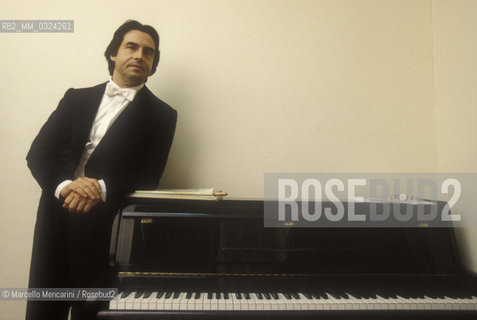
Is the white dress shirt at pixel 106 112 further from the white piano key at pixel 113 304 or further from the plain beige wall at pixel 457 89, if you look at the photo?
the plain beige wall at pixel 457 89

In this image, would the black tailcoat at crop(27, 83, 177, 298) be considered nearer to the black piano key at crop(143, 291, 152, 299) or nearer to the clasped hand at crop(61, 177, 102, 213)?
the clasped hand at crop(61, 177, 102, 213)

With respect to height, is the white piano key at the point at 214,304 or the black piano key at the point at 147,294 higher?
the black piano key at the point at 147,294

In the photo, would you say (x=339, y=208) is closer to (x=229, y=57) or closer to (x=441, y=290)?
(x=441, y=290)

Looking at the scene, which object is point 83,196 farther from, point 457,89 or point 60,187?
point 457,89

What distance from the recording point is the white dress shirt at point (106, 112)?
4.90 feet

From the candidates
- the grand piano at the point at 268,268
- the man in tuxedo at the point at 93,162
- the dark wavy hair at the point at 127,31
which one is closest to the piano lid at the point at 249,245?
the grand piano at the point at 268,268

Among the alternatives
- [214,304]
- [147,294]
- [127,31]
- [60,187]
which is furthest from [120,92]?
[214,304]

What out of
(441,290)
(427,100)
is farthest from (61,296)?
(427,100)

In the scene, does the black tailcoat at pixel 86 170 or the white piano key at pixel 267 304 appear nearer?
the white piano key at pixel 267 304

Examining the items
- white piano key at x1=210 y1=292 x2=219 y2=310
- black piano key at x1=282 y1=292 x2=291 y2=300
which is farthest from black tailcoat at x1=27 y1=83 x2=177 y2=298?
black piano key at x1=282 y1=292 x2=291 y2=300

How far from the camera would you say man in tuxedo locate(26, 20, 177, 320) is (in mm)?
1338

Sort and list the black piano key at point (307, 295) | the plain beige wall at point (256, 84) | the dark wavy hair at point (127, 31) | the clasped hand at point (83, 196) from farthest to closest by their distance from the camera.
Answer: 1. the plain beige wall at point (256, 84)
2. the dark wavy hair at point (127, 31)
3. the clasped hand at point (83, 196)
4. the black piano key at point (307, 295)

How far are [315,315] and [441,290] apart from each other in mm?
572

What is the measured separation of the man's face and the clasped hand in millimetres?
610
